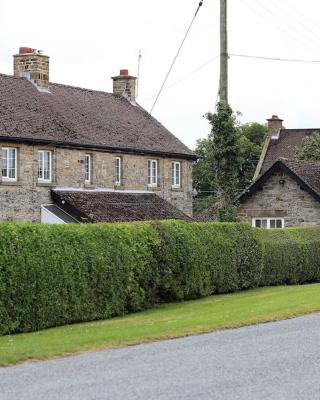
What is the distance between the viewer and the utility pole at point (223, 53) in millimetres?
32312

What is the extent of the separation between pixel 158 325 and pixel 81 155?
77.2ft

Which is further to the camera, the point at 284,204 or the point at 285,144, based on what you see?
the point at 285,144

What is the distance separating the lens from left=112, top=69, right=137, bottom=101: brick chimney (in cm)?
5112

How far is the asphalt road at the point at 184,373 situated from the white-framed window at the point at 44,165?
78.3 ft

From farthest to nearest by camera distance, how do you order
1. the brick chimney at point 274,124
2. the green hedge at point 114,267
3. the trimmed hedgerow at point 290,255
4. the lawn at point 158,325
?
the brick chimney at point 274,124
the trimmed hedgerow at point 290,255
the green hedge at point 114,267
the lawn at point 158,325

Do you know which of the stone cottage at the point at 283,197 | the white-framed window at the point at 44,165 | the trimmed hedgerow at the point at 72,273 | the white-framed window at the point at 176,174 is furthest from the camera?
the white-framed window at the point at 176,174

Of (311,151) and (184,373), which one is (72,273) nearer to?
(184,373)

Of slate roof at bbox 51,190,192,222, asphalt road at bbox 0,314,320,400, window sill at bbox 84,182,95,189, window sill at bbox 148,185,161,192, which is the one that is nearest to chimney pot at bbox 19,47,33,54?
window sill at bbox 84,182,95,189

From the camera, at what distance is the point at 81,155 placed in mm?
41281

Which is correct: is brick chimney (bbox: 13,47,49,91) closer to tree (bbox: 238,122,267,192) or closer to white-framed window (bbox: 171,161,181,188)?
white-framed window (bbox: 171,161,181,188)

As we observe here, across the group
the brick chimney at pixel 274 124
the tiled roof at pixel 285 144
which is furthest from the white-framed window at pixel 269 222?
the brick chimney at pixel 274 124

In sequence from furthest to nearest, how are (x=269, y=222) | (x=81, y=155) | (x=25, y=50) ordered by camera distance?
1. (x=25, y=50)
2. (x=269, y=222)
3. (x=81, y=155)

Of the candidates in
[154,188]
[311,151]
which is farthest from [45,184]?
[311,151]

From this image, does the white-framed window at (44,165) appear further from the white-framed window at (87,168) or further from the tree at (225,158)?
the tree at (225,158)
